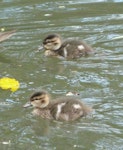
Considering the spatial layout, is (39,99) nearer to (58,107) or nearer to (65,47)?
(58,107)

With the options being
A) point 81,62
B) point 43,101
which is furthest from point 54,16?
point 43,101

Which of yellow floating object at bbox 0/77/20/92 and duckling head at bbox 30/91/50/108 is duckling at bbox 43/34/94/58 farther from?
duckling head at bbox 30/91/50/108

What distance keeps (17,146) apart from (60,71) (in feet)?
6.51

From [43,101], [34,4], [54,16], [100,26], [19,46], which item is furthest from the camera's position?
[34,4]

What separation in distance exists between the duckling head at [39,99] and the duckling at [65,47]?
5.59 feet

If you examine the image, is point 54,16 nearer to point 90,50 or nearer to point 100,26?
point 100,26

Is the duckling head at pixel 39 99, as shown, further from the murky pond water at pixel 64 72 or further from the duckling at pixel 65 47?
the duckling at pixel 65 47

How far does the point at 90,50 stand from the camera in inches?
324

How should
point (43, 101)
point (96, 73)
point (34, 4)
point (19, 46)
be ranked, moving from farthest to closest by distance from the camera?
point (34, 4) < point (19, 46) < point (96, 73) < point (43, 101)

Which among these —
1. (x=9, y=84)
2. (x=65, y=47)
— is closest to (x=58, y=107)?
(x=9, y=84)

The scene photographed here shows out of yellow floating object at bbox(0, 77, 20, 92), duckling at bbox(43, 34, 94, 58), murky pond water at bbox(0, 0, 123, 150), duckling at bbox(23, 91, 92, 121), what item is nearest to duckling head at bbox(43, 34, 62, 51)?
duckling at bbox(43, 34, 94, 58)

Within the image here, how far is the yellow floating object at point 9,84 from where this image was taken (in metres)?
7.38

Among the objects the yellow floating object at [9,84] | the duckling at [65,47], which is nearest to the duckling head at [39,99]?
the yellow floating object at [9,84]

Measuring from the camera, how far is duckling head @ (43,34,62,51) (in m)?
8.35
